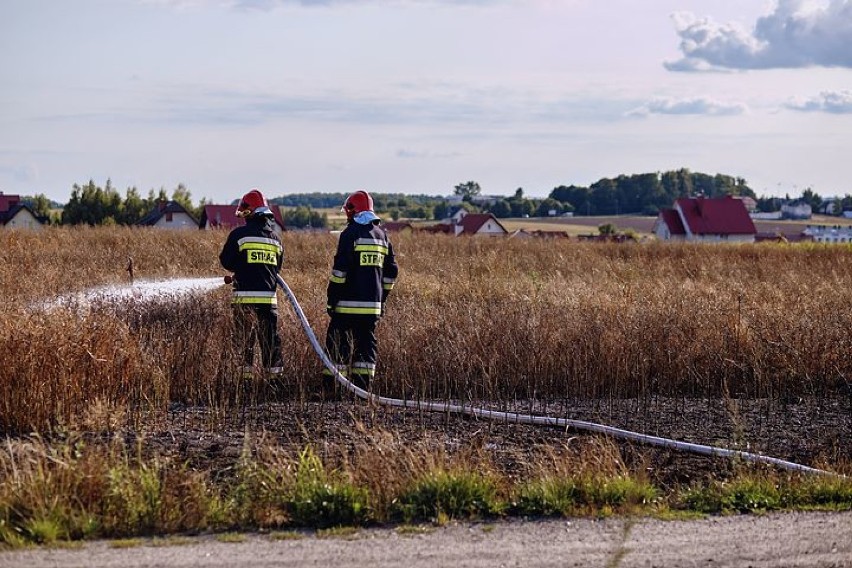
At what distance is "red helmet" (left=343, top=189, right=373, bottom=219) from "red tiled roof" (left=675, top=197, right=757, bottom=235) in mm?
58684

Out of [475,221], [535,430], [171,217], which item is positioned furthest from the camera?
[475,221]

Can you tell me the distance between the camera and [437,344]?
10.8 meters

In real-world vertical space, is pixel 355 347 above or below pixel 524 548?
above

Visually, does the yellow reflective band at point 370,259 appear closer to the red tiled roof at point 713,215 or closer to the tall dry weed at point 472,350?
the tall dry weed at point 472,350

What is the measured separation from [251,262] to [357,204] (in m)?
1.20

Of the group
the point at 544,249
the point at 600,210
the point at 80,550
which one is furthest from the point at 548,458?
the point at 600,210

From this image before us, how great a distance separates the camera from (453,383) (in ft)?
34.6

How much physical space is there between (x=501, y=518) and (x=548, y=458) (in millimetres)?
1459

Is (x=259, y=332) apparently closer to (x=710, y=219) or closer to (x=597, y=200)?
(x=710, y=219)

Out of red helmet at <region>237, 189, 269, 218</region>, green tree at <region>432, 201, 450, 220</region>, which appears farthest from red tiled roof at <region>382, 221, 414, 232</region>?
green tree at <region>432, 201, 450, 220</region>

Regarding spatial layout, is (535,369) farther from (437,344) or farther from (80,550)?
(80,550)

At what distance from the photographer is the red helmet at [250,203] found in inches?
429

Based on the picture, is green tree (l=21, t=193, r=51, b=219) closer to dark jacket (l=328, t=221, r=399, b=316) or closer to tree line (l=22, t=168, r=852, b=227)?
tree line (l=22, t=168, r=852, b=227)

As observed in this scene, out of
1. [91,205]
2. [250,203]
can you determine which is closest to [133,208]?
[91,205]
